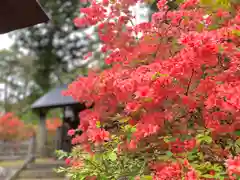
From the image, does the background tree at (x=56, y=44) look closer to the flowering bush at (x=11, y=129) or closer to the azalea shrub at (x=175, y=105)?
the flowering bush at (x=11, y=129)

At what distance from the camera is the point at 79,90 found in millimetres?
3383

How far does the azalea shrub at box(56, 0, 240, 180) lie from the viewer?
2.27 m

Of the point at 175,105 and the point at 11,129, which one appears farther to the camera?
the point at 11,129

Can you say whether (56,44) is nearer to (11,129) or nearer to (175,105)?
(11,129)

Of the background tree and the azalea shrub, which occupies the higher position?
the background tree

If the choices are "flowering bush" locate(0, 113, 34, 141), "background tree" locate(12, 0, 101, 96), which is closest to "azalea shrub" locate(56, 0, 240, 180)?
"flowering bush" locate(0, 113, 34, 141)

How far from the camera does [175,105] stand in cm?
253

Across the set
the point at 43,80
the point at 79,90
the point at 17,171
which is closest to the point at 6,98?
the point at 43,80

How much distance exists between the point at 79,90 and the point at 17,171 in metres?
6.46

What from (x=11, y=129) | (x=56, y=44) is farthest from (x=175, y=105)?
(x=56, y=44)

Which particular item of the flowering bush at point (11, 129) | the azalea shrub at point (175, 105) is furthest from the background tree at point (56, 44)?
the azalea shrub at point (175, 105)

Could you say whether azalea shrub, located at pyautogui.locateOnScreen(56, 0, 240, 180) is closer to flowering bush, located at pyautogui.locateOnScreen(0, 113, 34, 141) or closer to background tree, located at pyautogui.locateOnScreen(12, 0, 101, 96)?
flowering bush, located at pyautogui.locateOnScreen(0, 113, 34, 141)

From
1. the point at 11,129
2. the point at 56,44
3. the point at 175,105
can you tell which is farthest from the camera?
the point at 56,44

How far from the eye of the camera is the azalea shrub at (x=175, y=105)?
2266mm
